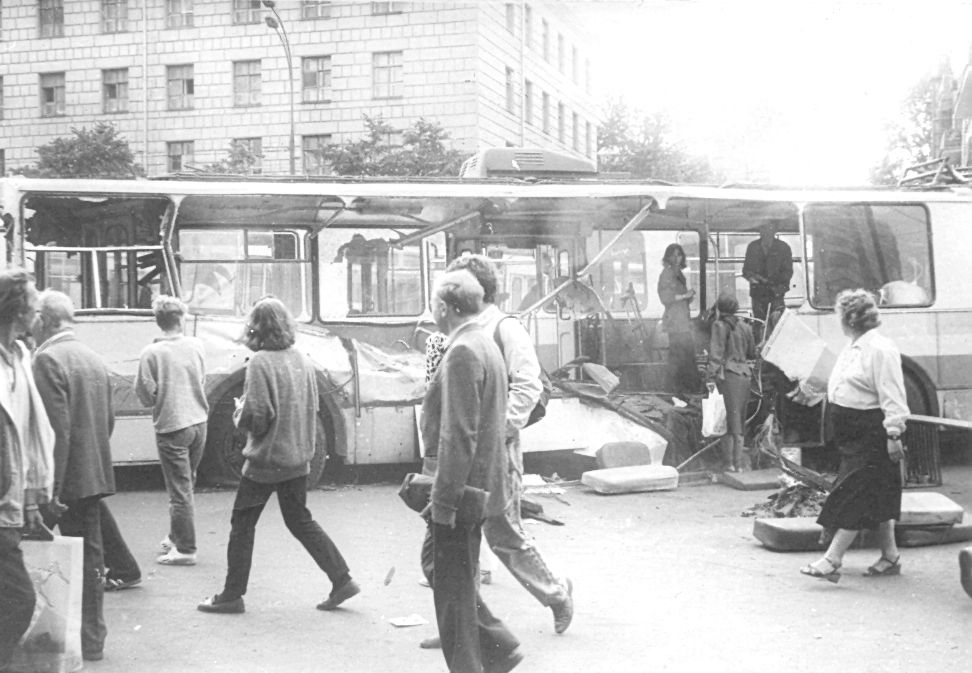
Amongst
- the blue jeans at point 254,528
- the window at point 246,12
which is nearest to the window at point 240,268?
the blue jeans at point 254,528

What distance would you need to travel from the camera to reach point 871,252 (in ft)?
42.1

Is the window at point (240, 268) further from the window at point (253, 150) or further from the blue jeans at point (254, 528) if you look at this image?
the window at point (253, 150)

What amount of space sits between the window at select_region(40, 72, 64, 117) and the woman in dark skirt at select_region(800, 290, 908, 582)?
1513 inches

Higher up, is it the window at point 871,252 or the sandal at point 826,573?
the window at point 871,252

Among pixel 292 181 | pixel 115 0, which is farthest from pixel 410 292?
pixel 115 0

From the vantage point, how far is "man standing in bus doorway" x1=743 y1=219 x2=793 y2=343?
12.9 meters

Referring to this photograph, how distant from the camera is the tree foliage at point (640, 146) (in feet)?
129

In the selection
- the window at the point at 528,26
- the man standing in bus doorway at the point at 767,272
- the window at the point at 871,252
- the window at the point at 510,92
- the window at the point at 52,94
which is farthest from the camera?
the window at the point at 528,26

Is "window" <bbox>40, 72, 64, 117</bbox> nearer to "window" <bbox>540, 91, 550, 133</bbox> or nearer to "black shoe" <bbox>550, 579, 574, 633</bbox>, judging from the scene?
"window" <bbox>540, 91, 550, 133</bbox>

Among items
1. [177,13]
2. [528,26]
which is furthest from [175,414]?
[528,26]

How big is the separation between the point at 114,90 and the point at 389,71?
10.0 meters

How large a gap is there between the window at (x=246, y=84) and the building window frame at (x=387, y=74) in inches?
171

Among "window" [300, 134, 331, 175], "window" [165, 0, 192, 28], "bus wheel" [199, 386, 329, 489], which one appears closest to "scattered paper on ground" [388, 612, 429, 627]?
"bus wheel" [199, 386, 329, 489]

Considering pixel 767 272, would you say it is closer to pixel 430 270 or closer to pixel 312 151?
pixel 430 270
